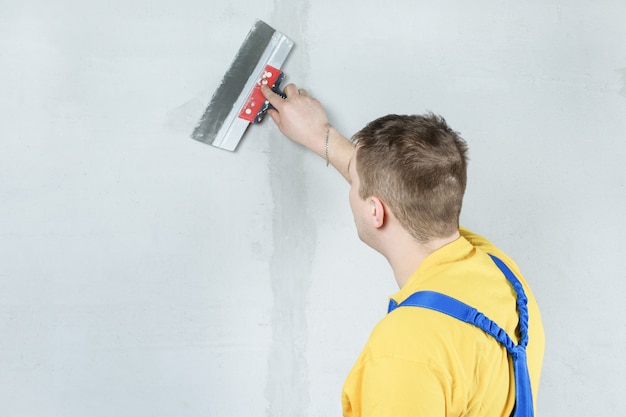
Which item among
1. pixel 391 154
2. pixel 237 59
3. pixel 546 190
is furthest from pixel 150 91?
pixel 546 190

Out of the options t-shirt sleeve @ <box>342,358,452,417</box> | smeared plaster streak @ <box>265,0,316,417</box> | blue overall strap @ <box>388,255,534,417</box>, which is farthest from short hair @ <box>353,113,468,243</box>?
smeared plaster streak @ <box>265,0,316,417</box>

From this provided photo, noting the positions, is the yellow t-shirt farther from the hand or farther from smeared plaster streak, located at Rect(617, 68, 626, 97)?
smeared plaster streak, located at Rect(617, 68, 626, 97)

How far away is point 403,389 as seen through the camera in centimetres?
84

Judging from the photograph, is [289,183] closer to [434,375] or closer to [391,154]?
[391,154]

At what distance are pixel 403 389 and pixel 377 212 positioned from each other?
324 mm

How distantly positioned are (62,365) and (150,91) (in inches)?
27.6

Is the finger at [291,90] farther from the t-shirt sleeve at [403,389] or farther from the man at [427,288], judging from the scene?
the t-shirt sleeve at [403,389]

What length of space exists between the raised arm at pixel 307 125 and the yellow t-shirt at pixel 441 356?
510mm

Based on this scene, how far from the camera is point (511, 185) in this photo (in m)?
1.66

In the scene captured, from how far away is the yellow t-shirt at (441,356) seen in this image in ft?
2.77

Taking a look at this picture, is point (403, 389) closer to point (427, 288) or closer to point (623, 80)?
point (427, 288)

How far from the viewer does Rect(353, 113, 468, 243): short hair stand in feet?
3.30

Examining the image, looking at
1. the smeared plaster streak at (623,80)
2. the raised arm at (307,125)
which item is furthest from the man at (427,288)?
the smeared plaster streak at (623,80)

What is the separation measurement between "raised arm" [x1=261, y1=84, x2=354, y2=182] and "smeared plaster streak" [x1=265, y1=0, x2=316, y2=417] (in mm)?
62
